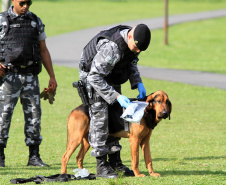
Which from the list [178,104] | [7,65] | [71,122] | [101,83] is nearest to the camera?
[101,83]

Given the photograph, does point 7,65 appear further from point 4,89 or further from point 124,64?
point 124,64

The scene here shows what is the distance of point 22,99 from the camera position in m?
7.55

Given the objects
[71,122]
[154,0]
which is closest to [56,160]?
[71,122]

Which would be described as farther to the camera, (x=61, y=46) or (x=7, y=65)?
(x=61, y=46)

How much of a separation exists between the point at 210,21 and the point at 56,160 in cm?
2778

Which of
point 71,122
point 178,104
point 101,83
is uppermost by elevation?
point 101,83

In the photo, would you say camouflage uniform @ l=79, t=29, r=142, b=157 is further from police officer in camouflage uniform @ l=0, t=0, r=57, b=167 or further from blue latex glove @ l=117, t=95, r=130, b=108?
police officer in camouflage uniform @ l=0, t=0, r=57, b=167

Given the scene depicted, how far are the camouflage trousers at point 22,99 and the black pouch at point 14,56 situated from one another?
0.21 m

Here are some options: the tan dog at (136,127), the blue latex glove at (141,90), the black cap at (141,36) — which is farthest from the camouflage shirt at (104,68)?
the blue latex glove at (141,90)

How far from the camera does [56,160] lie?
8023mm

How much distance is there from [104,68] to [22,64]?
1.59 meters

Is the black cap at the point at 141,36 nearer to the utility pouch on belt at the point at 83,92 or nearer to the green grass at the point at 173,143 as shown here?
the utility pouch on belt at the point at 83,92

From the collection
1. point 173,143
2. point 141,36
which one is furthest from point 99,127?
point 173,143

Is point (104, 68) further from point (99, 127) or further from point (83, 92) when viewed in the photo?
point (99, 127)
